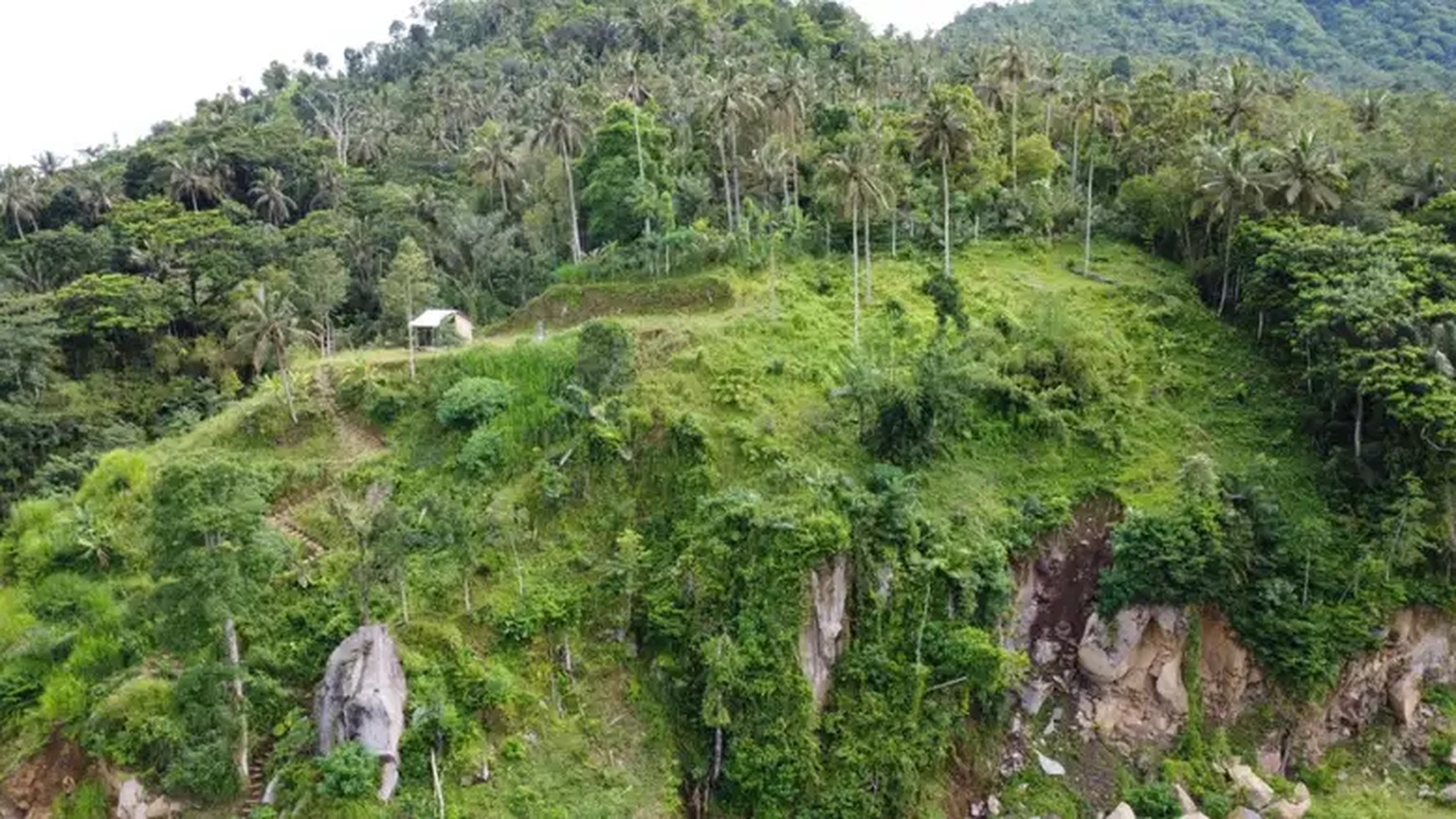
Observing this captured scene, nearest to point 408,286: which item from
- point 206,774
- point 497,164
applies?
point 206,774

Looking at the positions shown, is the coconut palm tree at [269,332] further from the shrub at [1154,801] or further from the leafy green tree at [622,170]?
the shrub at [1154,801]

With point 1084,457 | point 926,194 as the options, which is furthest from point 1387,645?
point 926,194

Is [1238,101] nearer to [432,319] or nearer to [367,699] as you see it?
[432,319]

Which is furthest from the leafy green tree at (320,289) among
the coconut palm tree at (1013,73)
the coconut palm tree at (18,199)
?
the coconut palm tree at (1013,73)

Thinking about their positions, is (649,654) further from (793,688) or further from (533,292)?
(533,292)

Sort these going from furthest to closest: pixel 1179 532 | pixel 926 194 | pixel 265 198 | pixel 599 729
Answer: pixel 265 198 → pixel 926 194 → pixel 1179 532 → pixel 599 729

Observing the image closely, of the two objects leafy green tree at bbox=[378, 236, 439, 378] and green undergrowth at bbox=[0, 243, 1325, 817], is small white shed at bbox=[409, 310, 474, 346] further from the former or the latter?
green undergrowth at bbox=[0, 243, 1325, 817]
